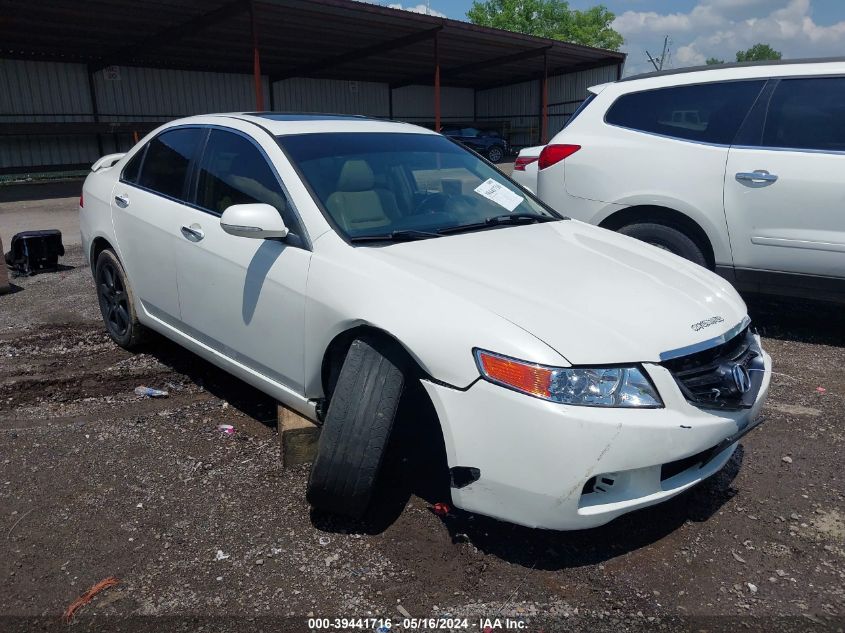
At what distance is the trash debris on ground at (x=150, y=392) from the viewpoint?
4.13 metres

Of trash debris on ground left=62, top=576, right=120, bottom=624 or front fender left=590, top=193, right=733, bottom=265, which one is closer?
trash debris on ground left=62, top=576, right=120, bottom=624

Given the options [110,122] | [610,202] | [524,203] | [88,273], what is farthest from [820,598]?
[110,122]

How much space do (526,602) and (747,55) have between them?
12932 cm

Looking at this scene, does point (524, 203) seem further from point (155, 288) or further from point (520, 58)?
point (520, 58)

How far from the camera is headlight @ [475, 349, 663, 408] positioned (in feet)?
7.40

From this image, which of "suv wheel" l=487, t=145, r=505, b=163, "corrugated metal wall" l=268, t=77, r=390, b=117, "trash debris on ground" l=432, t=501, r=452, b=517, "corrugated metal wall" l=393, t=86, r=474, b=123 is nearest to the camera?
"trash debris on ground" l=432, t=501, r=452, b=517

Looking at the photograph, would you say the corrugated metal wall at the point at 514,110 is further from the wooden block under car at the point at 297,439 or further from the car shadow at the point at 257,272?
the wooden block under car at the point at 297,439

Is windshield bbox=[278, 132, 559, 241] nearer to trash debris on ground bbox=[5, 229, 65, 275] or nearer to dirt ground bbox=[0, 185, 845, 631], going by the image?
dirt ground bbox=[0, 185, 845, 631]

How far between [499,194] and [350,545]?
2.01 m

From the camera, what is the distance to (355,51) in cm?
2419

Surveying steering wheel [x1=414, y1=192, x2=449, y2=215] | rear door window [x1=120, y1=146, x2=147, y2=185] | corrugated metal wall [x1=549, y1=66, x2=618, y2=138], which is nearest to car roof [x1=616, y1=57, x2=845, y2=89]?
steering wheel [x1=414, y1=192, x2=449, y2=215]

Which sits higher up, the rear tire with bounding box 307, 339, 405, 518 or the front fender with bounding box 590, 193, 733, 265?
the front fender with bounding box 590, 193, 733, 265

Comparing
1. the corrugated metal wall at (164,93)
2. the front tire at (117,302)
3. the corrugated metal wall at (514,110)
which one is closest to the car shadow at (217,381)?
the front tire at (117,302)

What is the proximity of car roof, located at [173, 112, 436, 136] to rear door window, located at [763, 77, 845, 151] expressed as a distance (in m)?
2.56
